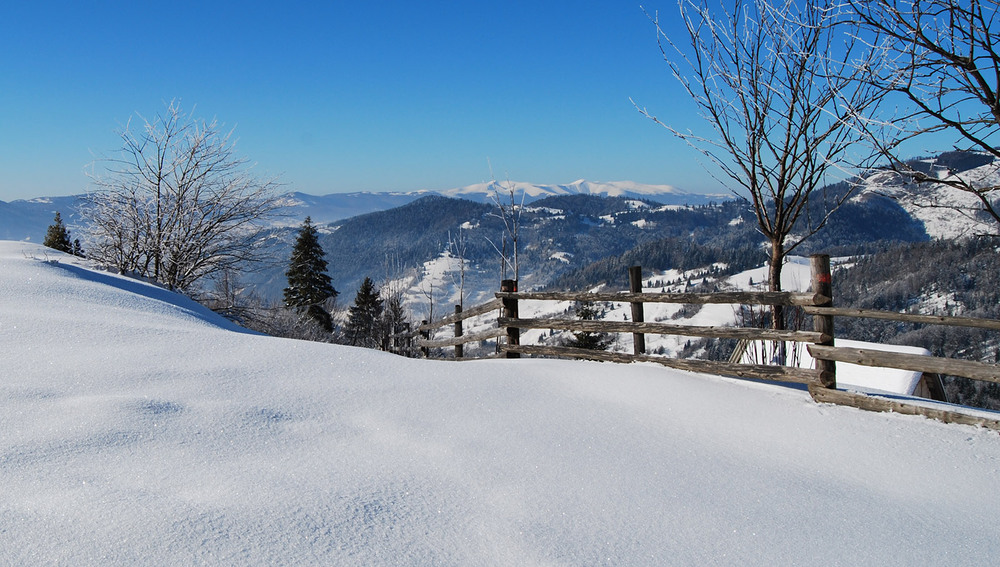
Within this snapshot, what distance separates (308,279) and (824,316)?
89.8ft

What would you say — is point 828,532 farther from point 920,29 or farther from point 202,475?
point 920,29

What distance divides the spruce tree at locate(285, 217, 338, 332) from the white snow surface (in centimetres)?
2358

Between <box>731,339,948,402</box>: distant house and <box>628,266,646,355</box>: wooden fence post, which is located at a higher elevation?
<box>628,266,646,355</box>: wooden fence post

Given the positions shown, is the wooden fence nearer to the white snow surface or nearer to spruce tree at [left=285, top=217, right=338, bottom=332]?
the white snow surface

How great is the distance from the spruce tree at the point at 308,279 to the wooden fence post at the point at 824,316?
2576cm

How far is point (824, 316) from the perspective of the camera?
4898 mm

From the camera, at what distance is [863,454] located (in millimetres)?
3834

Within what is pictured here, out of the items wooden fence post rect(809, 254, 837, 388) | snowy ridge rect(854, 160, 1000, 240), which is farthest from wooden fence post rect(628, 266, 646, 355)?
snowy ridge rect(854, 160, 1000, 240)

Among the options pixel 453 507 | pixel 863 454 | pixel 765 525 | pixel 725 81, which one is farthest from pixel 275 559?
pixel 725 81

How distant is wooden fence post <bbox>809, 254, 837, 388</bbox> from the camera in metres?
4.80

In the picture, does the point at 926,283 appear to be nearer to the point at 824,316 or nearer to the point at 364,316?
the point at 364,316

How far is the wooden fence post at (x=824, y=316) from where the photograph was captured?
15.8 ft

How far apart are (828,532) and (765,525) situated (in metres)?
0.31

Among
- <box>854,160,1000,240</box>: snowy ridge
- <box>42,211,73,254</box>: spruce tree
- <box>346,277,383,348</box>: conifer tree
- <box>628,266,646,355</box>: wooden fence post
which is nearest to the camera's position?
<box>854,160,1000,240</box>: snowy ridge
